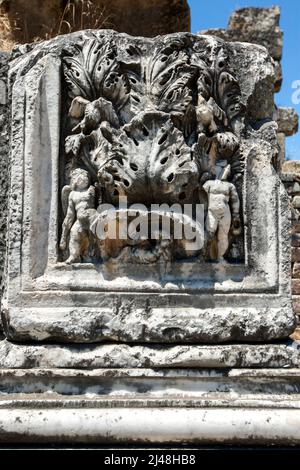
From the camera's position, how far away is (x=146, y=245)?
255 centimetres

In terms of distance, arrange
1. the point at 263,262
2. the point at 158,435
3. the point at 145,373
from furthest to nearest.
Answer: the point at 263,262 < the point at 145,373 < the point at 158,435

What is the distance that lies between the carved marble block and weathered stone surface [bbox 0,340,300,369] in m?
0.04

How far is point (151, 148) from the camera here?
8.45ft

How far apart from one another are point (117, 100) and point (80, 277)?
0.71 metres

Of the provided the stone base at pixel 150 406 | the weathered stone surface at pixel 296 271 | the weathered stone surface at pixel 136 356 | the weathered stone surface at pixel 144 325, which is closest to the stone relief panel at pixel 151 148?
the weathered stone surface at pixel 144 325

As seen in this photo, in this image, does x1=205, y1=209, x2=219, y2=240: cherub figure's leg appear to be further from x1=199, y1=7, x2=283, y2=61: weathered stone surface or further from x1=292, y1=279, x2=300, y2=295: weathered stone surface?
x1=199, y1=7, x2=283, y2=61: weathered stone surface

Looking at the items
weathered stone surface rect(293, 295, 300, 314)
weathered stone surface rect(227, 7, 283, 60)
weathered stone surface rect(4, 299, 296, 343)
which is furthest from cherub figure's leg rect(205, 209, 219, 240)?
weathered stone surface rect(227, 7, 283, 60)

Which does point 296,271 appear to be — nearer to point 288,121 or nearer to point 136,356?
point 288,121

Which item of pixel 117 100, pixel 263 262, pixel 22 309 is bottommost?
pixel 22 309

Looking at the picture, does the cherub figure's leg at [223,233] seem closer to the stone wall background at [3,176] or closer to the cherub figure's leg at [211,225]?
the cherub figure's leg at [211,225]

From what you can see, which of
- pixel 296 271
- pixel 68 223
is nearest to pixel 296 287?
pixel 296 271

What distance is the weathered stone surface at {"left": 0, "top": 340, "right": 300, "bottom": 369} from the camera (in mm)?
2404
